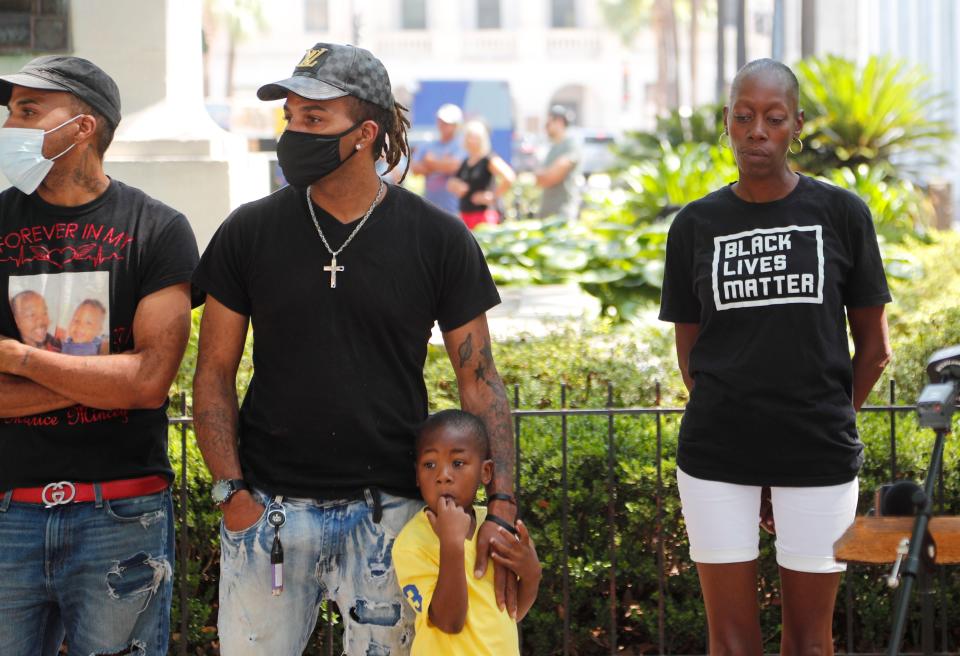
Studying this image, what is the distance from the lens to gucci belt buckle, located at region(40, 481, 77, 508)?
3299mm

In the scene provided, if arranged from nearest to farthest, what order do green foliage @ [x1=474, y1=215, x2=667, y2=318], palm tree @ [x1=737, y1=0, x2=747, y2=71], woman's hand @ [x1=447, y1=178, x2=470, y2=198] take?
green foliage @ [x1=474, y1=215, x2=667, y2=318] < woman's hand @ [x1=447, y1=178, x2=470, y2=198] < palm tree @ [x1=737, y1=0, x2=747, y2=71]

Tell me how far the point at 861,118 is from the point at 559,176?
3.30 meters

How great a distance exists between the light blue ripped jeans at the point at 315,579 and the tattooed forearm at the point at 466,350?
38cm

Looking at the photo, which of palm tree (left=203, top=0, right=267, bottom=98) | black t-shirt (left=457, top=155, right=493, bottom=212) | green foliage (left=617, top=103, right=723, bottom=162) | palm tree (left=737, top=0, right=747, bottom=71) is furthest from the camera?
palm tree (left=203, top=0, right=267, bottom=98)

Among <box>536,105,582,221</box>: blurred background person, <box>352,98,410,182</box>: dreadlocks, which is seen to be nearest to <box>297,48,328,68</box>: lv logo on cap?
<box>352,98,410,182</box>: dreadlocks

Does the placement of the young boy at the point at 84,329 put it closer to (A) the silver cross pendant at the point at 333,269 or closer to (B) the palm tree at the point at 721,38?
(A) the silver cross pendant at the point at 333,269

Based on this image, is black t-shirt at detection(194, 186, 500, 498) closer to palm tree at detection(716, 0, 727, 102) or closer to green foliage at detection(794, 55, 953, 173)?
green foliage at detection(794, 55, 953, 173)

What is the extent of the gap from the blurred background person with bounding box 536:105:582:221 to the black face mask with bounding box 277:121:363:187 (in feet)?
36.5

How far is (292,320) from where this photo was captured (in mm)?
3283

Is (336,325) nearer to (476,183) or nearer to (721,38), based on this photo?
(476,183)

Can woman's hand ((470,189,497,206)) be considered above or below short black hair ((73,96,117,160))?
above

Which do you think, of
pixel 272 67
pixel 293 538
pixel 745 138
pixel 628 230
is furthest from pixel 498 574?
pixel 272 67

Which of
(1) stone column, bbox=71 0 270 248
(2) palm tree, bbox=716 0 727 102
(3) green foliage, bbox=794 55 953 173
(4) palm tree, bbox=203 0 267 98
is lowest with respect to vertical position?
(1) stone column, bbox=71 0 270 248

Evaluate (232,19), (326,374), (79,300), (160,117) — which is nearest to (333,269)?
(326,374)
